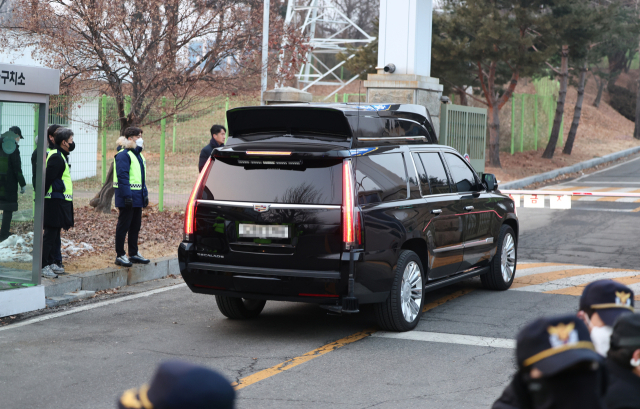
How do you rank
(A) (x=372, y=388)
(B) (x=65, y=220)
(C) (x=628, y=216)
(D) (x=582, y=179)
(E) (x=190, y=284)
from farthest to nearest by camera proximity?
(D) (x=582, y=179), (C) (x=628, y=216), (B) (x=65, y=220), (E) (x=190, y=284), (A) (x=372, y=388)

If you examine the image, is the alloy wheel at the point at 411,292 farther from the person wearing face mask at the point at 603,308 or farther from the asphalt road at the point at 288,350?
the person wearing face mask at the point at 603,308

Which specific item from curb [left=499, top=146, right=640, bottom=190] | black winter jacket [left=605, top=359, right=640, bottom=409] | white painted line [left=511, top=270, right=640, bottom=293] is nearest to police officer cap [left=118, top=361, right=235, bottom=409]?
black winter jacket [left=605, top=359, right=640, bottom=409]

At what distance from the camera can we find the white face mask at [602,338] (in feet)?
7.98

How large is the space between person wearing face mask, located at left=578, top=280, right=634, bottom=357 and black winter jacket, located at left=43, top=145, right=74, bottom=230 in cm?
743

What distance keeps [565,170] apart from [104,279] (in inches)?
818

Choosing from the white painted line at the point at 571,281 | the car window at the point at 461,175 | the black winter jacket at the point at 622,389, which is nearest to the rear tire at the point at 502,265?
the white painted line at the point at 571,281

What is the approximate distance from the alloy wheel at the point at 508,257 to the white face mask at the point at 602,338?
6.37m

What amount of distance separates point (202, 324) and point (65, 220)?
8.74ft

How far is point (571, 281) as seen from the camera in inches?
372

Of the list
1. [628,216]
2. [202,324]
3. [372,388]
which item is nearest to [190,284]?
[202,324]

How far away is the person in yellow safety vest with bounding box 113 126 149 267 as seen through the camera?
942 centimetres

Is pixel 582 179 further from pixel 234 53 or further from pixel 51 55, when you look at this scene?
pixel 51 55

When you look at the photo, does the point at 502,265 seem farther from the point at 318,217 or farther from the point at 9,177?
the point at 9,177

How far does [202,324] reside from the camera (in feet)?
23.8
